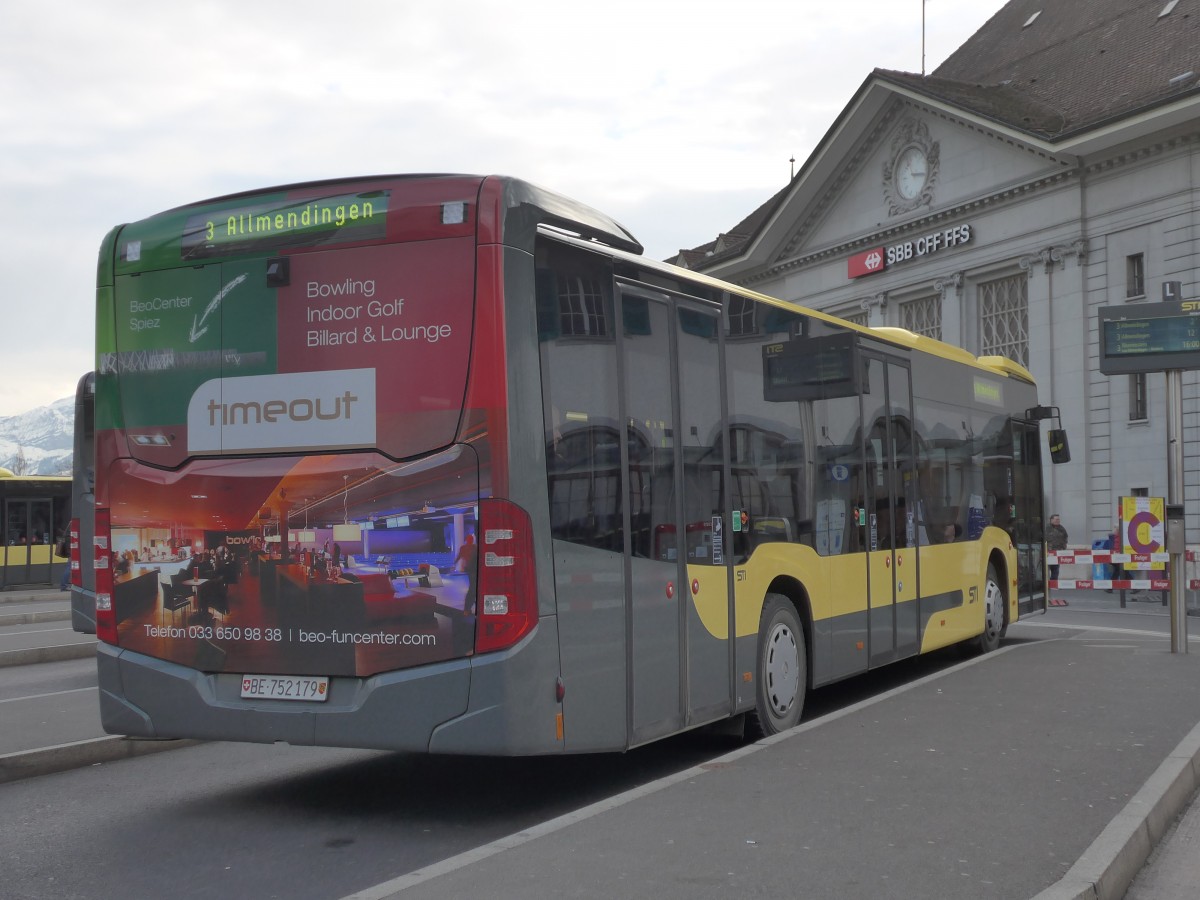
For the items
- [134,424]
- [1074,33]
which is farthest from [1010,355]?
[134,424]

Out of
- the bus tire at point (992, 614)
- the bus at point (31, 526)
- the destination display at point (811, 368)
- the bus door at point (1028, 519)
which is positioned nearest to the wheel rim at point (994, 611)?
the bus tire at point (992, 614)

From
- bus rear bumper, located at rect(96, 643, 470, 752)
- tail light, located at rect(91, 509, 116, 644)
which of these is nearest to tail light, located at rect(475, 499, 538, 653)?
bus rear bumper, located at rect(96, 643, 470, 752)

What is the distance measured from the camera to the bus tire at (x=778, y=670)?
8.66 metres

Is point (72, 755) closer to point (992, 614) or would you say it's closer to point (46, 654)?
point (46, 654)

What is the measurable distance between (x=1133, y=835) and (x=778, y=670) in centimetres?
330

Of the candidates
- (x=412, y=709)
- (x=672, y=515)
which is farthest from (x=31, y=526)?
(x=412, y=709)

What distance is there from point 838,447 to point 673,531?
2978 millimetres

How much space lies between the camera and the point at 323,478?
6.55 meters

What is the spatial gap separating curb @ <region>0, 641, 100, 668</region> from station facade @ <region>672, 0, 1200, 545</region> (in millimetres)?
22257

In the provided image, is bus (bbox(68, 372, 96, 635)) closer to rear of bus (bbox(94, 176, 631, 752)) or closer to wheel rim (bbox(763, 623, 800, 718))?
rear of bus (bbox(94, 176, 631, 752))

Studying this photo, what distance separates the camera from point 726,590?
812cm

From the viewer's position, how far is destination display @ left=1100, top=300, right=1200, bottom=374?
1384cm

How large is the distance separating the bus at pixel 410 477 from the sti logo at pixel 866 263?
115ft

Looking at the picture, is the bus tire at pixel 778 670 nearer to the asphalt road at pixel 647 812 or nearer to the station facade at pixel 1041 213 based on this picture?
the asphalt road at pixel 647 812
